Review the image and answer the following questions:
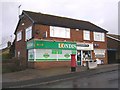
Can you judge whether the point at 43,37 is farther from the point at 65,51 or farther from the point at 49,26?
the point at 65,51

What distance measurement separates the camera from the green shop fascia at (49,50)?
25188mm

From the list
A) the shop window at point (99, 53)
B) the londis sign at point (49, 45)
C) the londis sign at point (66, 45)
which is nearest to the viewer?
the londis sign at point (49, 45)

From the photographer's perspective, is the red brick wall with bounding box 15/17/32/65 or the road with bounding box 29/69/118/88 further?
the red brick wall with bounding box 15/17/32/65

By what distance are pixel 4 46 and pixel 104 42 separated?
25502 millimetres

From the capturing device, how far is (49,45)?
2589 centimetres

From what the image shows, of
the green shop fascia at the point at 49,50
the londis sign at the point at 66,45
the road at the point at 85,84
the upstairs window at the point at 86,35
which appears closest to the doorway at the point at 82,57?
the green shop fascia at the point at 49,50

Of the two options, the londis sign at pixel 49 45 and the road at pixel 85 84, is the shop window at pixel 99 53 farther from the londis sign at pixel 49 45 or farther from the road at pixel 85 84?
the road at pixel 85 84

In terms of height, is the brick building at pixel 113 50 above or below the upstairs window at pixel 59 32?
below

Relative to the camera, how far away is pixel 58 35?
27.3 meters

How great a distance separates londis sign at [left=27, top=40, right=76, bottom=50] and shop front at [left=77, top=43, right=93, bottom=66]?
1.22m

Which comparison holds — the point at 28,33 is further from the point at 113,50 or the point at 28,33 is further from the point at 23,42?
the point at 113,50

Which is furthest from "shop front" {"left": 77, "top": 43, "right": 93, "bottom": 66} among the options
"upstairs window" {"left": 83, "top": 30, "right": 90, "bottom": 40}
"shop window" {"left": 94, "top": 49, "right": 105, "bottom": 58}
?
"shop window" {"left": 94, "top": 49, "right": 105, "bottom": 58}

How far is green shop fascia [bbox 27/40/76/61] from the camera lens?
25188mm

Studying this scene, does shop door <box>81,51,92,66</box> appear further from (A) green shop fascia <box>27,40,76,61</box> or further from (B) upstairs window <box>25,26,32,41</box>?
(B) upstairs window <box>25,26,32,41</box>
